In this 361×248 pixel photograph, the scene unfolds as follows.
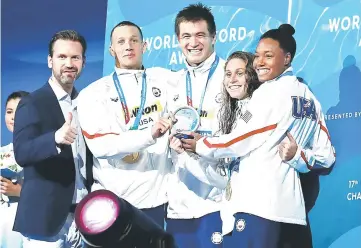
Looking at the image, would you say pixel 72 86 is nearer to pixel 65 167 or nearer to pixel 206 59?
pixel 65 167

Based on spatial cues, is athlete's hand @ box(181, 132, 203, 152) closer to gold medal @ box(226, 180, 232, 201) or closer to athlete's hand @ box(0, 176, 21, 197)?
gold medal @ box(226, 180, 232, 201)

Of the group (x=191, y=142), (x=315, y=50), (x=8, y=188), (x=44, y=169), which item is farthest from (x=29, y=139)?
(x=315, y=50)

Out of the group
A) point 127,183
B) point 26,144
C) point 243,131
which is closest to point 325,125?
point 243,131

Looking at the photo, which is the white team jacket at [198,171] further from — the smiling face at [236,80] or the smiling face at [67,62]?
the smiling face at [67,62]

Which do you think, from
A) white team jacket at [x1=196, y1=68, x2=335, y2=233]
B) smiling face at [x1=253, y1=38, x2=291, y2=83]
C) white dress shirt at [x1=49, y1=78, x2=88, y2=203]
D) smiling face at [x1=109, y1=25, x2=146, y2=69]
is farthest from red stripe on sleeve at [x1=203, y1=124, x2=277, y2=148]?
white dress shirt at [x1=49, y1=78, x2=88, y2=203]

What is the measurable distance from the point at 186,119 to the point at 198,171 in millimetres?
250

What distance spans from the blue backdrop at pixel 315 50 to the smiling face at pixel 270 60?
0.28 feet

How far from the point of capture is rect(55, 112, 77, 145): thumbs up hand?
3547 mm

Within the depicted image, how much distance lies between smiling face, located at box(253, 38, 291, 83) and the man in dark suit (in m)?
0.97

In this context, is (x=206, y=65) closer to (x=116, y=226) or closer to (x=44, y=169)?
(x=44, y=169)

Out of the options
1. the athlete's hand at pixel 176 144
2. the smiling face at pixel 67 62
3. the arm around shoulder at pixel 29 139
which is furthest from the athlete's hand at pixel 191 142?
the smiling face at pixel 67 62

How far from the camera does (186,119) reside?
3408 millimetres

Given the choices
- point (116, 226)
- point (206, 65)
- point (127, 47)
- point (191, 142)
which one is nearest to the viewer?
point (116, 226)

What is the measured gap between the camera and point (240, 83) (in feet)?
11.0
